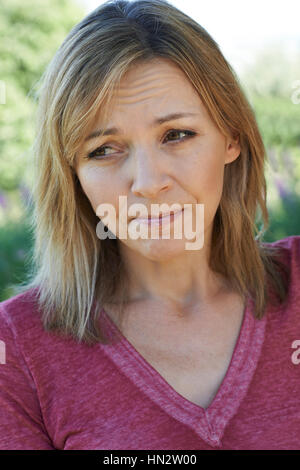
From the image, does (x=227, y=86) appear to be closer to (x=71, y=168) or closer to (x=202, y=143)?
(x=202, y=143)

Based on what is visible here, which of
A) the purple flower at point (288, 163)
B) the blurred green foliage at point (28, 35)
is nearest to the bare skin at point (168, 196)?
the purple flower at point (288, 163)

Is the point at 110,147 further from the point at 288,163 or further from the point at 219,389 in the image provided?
the point at 288,163

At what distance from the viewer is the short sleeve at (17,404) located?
1569 millimetres

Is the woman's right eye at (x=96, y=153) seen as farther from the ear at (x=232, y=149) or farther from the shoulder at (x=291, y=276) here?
the shoulder at (x=291, y=276)

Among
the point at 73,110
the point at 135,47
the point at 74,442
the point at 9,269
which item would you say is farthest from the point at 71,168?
the point at 9,269

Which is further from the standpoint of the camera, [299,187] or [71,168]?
[299,187]

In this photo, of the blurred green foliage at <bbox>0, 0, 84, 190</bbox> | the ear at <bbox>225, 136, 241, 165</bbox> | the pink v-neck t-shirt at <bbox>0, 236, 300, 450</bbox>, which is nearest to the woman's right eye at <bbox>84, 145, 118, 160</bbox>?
the ear at <bbox>225, 136, 241, 165</bbox>

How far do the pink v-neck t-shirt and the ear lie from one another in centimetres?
53

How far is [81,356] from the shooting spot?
169 cm

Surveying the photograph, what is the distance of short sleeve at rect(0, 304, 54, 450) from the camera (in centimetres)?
157

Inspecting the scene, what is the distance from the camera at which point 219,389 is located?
5.34 feet

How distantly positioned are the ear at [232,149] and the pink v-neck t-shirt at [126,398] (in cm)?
53

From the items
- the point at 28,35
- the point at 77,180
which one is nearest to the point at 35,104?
the point at 77,180
